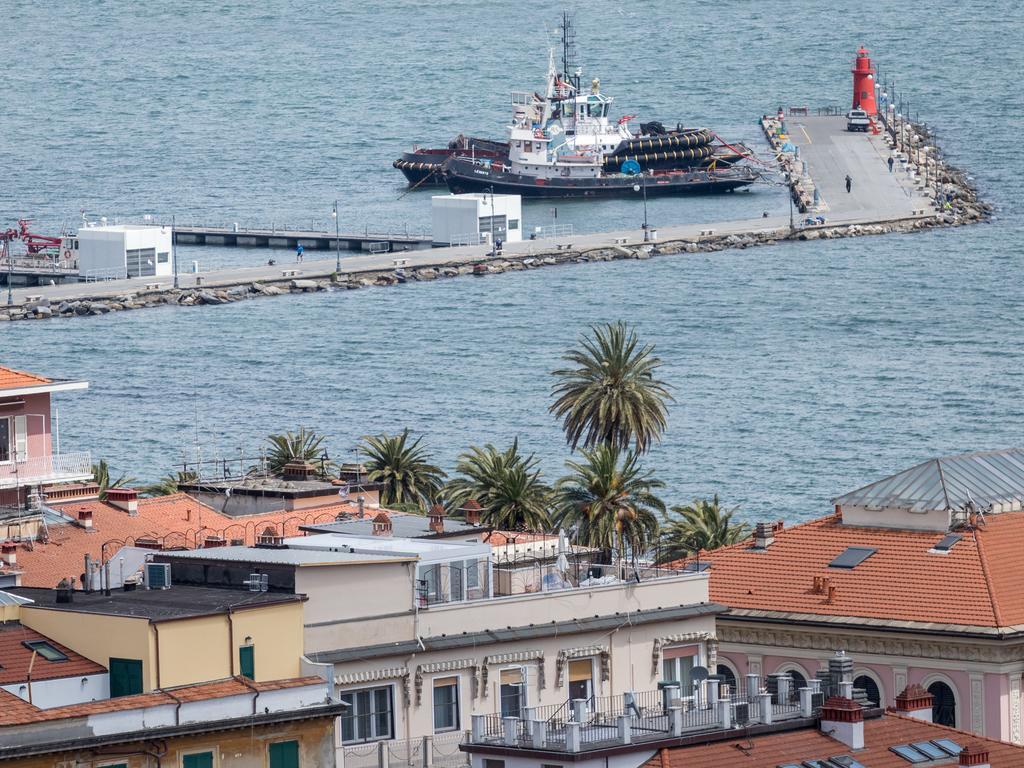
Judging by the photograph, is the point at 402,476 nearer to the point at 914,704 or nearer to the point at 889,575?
the point at 889,575

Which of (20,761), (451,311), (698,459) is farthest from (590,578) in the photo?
(451,311)

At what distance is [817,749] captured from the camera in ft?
98.9

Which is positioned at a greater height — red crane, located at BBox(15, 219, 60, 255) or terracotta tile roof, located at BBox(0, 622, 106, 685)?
red crane, located at BBox(15, 219, 60, 255)

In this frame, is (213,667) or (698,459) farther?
(698,459)

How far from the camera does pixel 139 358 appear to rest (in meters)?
115

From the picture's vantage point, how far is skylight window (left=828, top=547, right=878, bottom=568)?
136 ft

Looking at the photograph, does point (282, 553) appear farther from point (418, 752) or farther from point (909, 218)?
point (909, 218)

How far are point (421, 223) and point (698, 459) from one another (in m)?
85.7

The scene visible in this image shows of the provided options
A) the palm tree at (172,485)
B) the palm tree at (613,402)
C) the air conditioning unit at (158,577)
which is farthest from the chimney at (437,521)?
the palm tree at (613,402)

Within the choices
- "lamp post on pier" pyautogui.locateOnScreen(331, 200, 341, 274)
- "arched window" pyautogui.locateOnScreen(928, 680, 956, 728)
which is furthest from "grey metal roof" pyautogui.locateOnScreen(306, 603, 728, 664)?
"lamp post on pier" pyautogui.locateOnScreen(331, 200, 341, 274)

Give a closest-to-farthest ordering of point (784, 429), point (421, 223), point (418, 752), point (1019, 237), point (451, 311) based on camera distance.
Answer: point (418, 752) → point (784, 429) → point (451, 311) → point (1019, 237) → point (421, 223)

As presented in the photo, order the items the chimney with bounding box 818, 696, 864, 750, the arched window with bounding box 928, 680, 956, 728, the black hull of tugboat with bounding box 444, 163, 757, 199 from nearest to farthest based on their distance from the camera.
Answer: the chimney with bounding box 818, 696, 864, 750
the arched window with bounding box 928, 680, 956, 728
the black hull of tugboat with bounding box 444, 163, 757, 199

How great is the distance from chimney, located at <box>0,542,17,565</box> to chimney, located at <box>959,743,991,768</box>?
45.9 ft

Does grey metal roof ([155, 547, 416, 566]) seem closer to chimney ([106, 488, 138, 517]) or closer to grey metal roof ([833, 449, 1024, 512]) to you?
grey metal roof ([833, 449, 1024, 512])
